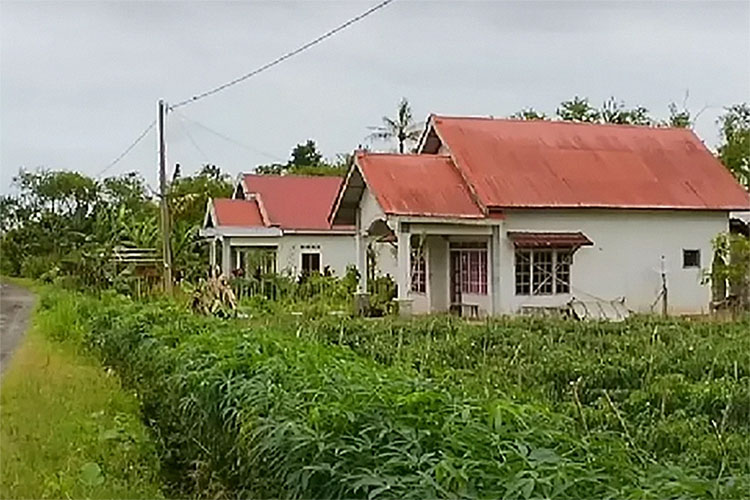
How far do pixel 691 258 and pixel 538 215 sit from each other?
4.29 meters

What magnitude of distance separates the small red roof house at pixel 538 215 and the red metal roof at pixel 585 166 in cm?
A: 3

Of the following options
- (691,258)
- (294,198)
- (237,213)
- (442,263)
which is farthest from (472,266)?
(294,198)

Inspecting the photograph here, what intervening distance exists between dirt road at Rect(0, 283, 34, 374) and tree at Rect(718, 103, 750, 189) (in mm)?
19986

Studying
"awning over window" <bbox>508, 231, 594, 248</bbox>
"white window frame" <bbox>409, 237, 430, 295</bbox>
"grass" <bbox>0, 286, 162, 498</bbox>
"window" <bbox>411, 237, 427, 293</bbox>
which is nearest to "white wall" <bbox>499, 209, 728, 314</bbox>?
"awning over window" <bbox>508, 231, 594, 248</bbox>

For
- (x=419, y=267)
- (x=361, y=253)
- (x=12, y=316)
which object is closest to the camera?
(x=12, y=316)

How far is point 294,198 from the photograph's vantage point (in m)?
34.3

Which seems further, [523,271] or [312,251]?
[312,251]

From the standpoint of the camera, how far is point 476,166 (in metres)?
22.3

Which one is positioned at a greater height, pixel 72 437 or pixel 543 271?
pixel 543 271

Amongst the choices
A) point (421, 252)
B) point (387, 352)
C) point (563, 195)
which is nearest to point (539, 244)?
point (563, 195)

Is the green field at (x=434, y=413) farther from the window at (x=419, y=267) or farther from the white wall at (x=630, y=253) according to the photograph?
the window at (x=419, y=267)

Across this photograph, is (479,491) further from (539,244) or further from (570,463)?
(539,244)

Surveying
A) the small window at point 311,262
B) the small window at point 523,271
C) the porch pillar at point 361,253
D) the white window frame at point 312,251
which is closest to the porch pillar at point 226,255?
the white window frame at point 312,251

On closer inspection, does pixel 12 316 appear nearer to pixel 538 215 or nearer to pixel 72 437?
pixel 538 215
